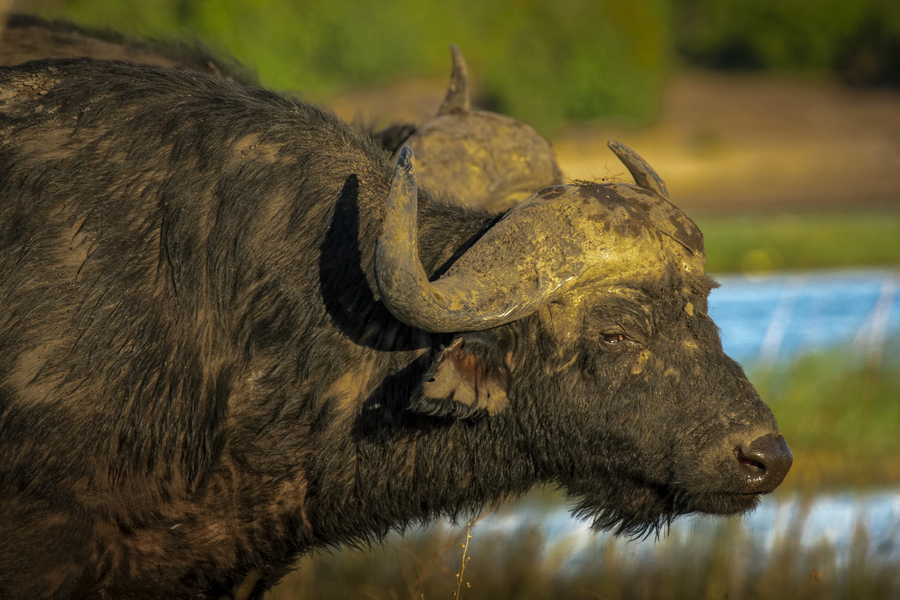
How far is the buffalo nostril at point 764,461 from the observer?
327 cm

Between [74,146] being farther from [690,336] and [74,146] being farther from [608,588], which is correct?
[608,588]

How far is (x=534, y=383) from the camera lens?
3443 millimetres

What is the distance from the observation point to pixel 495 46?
1196 inches

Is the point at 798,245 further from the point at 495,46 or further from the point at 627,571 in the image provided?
the point at 495,46

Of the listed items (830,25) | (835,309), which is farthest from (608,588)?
(830,25)

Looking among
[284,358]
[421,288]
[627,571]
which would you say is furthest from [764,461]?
[627,571]

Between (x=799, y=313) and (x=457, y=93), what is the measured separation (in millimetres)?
10284

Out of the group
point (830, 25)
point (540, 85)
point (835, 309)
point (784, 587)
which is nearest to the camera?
point (784, 587)

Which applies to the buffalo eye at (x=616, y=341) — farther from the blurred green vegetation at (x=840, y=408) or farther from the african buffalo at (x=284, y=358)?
the blurred green vegetation at (x=840, y=408)

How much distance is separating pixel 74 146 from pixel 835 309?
12.6m

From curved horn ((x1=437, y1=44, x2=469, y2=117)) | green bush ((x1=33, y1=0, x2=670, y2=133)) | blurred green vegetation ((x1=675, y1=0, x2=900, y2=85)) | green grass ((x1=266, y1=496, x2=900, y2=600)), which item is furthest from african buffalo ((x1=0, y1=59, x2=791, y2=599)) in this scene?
blurred green vegetation ((x1=675, y1=0, x2=900, y2=85))

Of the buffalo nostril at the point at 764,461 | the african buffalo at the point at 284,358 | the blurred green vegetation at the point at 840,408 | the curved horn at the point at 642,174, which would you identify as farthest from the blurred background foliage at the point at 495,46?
the buffalo nostril at the point at 764,461

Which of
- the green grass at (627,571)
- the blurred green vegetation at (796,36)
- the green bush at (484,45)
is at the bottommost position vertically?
the green grass at (627,571)

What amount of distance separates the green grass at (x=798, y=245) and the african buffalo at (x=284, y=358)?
13.6 meters
